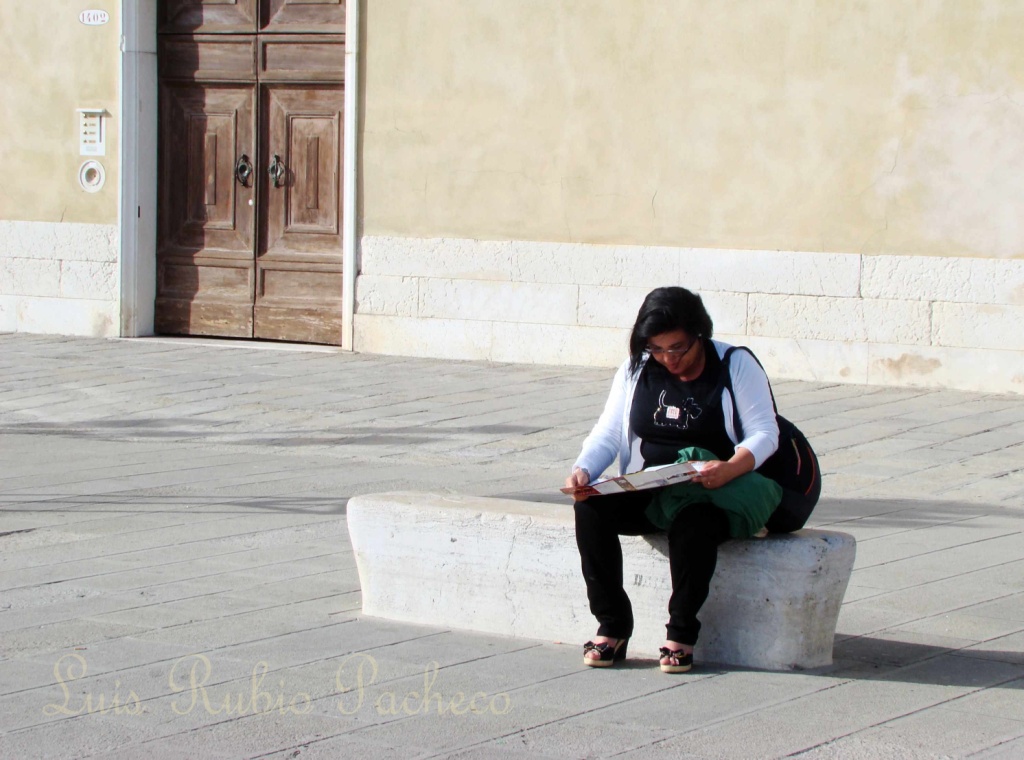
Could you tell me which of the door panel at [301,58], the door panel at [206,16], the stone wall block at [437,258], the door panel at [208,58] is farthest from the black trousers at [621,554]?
the door panel at [206,16]

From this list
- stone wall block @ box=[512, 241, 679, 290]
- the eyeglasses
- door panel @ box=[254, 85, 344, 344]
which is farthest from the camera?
door panel @ box=[254, 85, 344, 344]

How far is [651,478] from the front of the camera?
423cm

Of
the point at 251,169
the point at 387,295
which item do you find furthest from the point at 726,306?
the point at 251,169

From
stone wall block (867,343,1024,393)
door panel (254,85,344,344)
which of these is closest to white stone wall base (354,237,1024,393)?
stone wall block (867,343,1024,393)

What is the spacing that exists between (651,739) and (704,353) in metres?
1.30

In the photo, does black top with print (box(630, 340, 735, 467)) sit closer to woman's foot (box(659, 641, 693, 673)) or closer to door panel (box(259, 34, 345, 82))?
woman's foot (box(659, 641, 693, 673))

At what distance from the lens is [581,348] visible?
11289 millimetres

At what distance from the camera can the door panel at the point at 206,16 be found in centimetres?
1254

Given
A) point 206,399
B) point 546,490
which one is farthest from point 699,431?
point 206,399

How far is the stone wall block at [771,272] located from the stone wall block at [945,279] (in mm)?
146

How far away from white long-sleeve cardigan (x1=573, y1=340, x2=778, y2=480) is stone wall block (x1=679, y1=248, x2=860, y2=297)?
610cm

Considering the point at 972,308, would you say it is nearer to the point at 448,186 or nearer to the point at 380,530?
the point at 448,186

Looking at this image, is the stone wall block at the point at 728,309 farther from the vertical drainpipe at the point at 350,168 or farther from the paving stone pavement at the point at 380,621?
the vertical drainpipe at the point at 350,168

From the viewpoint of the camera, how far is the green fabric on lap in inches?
167
